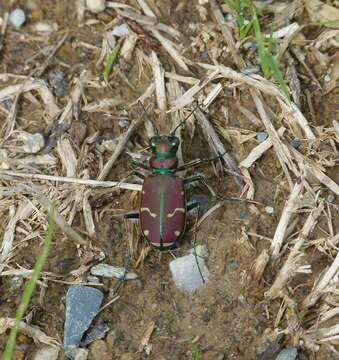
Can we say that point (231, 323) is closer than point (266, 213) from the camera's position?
Yes

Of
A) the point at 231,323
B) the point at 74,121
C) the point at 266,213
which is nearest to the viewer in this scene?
the point at 231,323

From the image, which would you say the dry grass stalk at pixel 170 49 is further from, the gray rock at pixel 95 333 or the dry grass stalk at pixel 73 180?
the gray rock at pixel 95 333

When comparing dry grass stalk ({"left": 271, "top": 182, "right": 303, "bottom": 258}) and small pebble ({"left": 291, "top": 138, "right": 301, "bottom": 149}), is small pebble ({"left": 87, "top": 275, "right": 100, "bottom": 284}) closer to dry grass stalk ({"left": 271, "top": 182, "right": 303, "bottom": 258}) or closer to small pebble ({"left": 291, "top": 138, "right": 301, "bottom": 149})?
dry grass stalk ({"left": 271, "top": 182, "right": 303, "bottom": 258})

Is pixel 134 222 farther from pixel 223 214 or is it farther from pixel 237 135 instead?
pixel 237 135

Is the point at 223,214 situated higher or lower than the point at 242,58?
lower

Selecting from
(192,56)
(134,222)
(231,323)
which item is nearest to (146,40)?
(192,56)

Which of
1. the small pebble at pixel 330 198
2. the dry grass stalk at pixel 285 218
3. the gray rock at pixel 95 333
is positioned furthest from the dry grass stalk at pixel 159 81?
the gray rock at pixel 95 333

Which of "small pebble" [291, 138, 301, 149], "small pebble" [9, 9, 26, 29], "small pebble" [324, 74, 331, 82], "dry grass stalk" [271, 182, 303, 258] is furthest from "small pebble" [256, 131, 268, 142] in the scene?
"small pebble" [9, 9, 26, 29]
